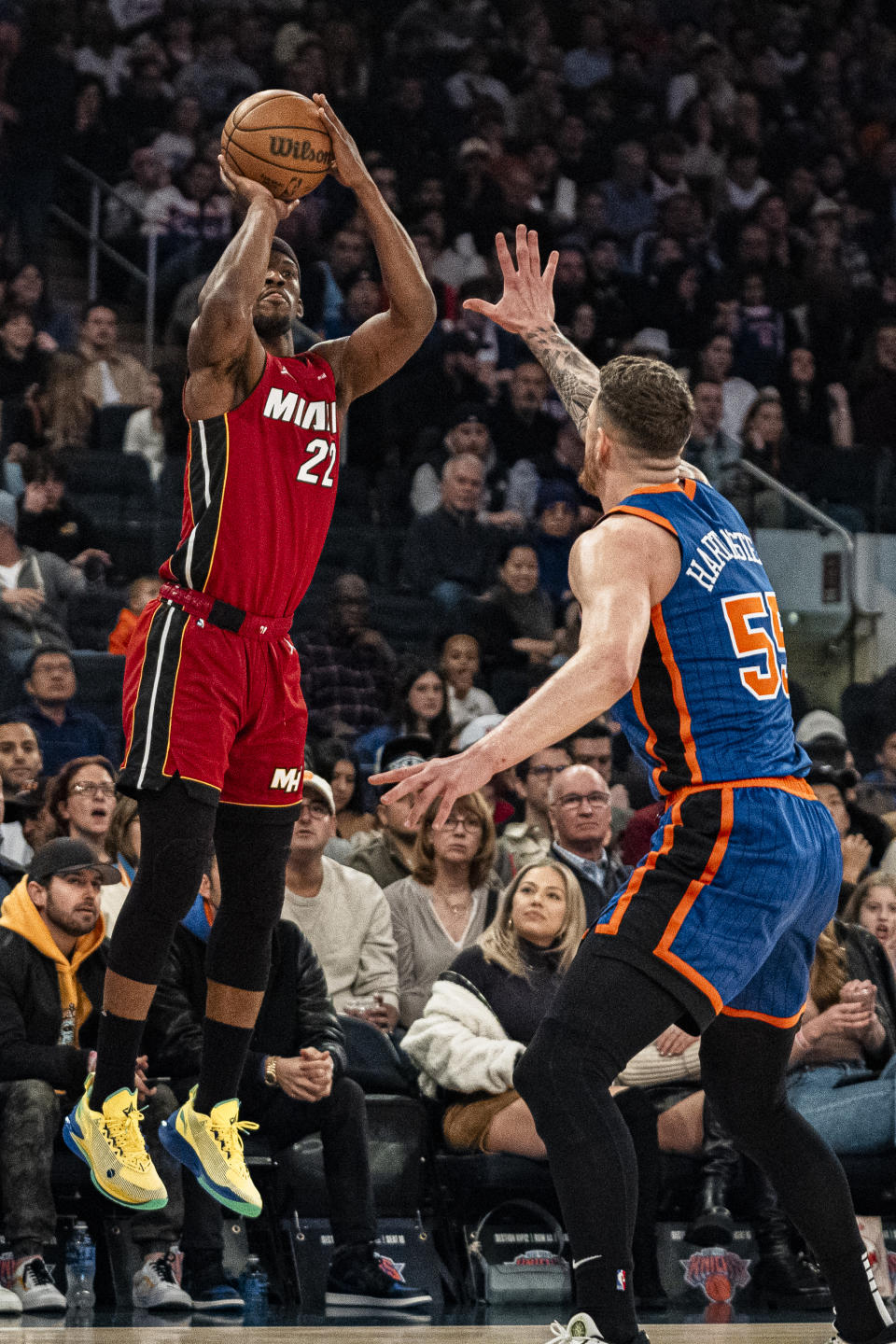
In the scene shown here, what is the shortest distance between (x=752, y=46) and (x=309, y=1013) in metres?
13.6

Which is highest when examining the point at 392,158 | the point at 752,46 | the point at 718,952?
the point at 752,46

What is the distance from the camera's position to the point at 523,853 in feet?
29.3

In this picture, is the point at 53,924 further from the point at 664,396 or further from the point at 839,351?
the point at 839,351

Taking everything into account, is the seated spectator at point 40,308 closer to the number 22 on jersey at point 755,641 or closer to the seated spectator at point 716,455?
the seated spectator at point 716,455

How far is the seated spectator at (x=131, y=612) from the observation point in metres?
10.5

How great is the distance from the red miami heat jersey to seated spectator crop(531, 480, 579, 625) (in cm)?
715

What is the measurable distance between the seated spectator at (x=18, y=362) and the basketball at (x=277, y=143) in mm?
7374

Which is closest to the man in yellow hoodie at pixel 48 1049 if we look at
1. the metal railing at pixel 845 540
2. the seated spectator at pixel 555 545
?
the seated spectator at pixel 555 545

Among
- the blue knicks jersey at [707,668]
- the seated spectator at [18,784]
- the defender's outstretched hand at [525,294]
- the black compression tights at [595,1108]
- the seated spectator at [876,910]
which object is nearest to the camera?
the black compression tights at [595,1108]

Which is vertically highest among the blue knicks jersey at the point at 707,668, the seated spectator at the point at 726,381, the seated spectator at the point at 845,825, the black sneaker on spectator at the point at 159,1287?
the seated spectator at the point at 726,381

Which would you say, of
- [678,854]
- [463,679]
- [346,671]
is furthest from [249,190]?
[463,679]

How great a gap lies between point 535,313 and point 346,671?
5162 millimetres

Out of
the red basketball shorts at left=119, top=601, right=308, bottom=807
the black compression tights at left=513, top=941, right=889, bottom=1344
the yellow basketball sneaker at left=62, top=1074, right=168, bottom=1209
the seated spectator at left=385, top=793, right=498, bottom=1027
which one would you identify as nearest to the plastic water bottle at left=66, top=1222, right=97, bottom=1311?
the yellow basketball sneaker at left=62, top=1074, right=168, bottom=1209

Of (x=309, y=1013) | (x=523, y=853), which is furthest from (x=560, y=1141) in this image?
(x=523, y=853)
